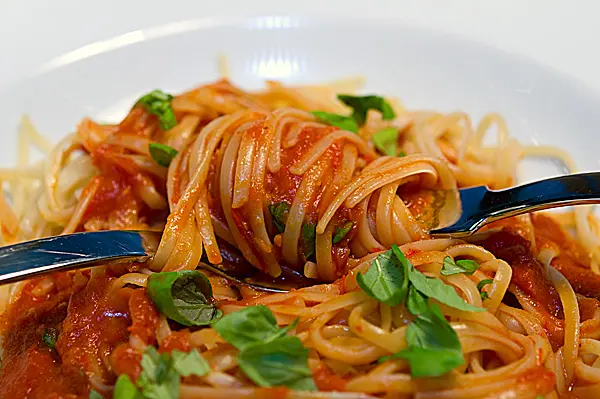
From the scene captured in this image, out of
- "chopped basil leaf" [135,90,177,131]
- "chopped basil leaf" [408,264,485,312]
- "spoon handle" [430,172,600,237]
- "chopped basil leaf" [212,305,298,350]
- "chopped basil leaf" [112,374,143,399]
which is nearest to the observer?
"chopped basil leaf" [112,374,143,399]

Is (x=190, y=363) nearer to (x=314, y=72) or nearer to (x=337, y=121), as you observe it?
(x=337, y=121)

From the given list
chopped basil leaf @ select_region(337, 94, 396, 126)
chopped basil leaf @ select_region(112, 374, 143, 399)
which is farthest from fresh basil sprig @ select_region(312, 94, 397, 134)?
chopped basil leaf @ select_region(112, 374, 143, 399)

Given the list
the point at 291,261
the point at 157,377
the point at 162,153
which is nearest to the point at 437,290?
the point at 291,261

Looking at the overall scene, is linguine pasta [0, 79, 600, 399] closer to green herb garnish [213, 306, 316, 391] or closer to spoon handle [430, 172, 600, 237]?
green herb garnish [213, 306, 316, 391]

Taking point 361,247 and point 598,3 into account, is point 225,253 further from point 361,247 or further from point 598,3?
point 598,3

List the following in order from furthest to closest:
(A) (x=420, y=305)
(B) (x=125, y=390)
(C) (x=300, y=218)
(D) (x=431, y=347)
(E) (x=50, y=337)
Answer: (C) (x=300, y=218)
(E) (x=50, y=337)
(A) (x=420, y=305)
(D) (x=431, y=347)
(B) (x=125, y=390)

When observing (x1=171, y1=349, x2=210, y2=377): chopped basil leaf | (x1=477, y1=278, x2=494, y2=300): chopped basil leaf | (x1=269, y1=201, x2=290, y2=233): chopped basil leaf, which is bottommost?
(x1=171, y1=349, x2=210, y2=377): chopped basil leaf

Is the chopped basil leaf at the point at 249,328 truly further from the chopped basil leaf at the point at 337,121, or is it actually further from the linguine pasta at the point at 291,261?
the chopped basil leaf at the point at 337,121
